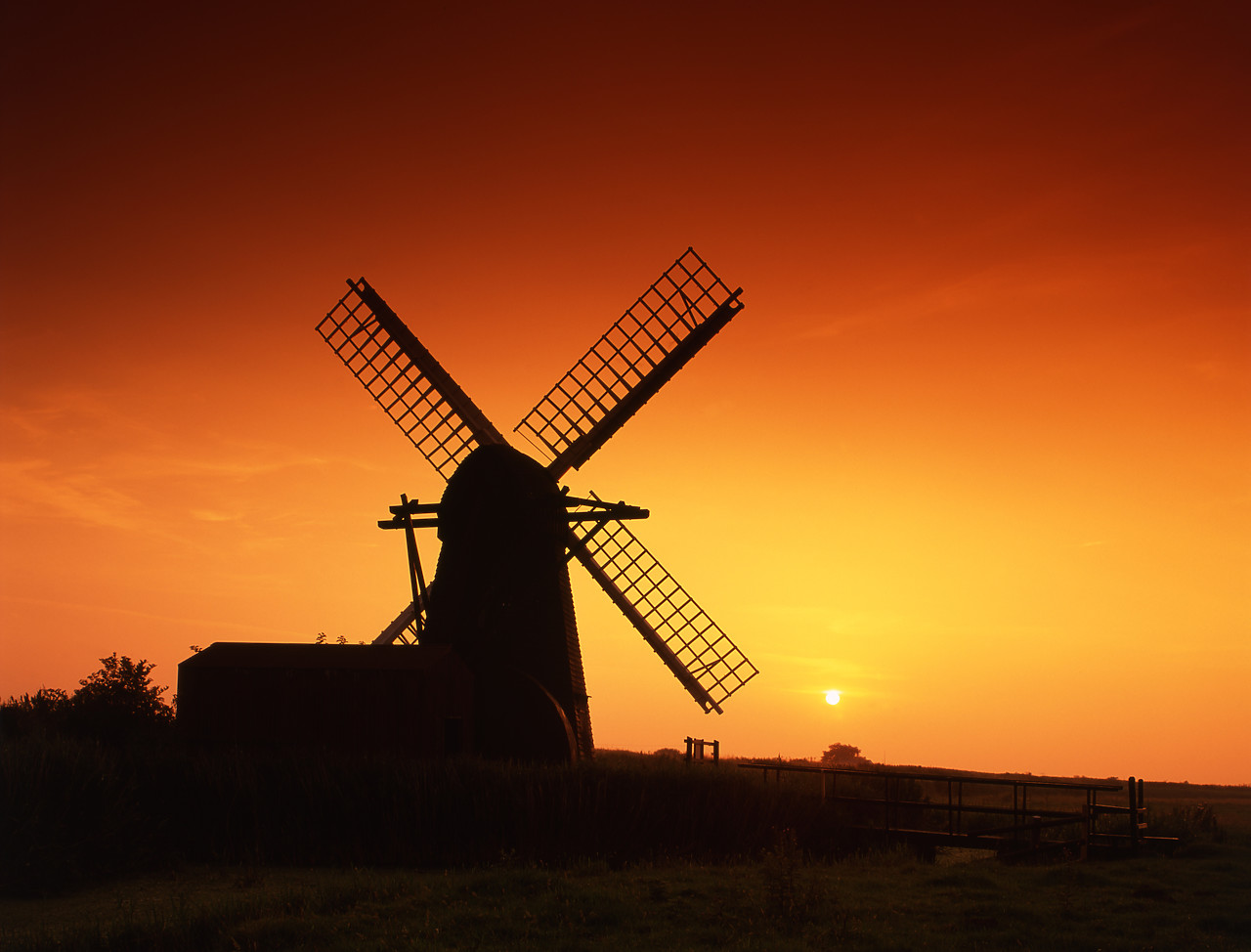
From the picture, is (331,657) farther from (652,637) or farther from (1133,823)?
(1133,823)

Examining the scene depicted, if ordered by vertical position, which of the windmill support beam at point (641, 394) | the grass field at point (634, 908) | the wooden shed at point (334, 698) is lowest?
the grass field at point (634, 908)

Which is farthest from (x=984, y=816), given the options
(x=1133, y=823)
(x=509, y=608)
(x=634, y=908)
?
(x=634, y=908)

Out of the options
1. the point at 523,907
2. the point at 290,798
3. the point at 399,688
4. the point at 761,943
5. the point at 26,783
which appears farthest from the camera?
the point at 399,688

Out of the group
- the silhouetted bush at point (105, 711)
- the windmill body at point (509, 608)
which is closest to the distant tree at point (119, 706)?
the silhouetted bush at point (105, 711)

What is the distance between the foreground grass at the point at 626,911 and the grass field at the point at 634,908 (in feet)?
0.10

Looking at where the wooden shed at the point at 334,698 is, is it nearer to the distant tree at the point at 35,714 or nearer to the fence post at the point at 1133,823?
the distant tree at the point at 35,714

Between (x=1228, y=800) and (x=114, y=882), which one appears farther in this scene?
(x=1228, y=800)

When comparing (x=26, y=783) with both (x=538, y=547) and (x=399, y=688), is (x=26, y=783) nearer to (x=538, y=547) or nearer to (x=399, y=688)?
(x=399, y=688)

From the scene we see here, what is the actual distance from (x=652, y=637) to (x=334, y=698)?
919 cm

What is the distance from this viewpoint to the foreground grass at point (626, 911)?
12.4 m

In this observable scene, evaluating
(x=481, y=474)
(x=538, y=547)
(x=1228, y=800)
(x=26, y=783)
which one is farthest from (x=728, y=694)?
(x=1228, y=800)

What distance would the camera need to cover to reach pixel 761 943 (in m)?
12.4

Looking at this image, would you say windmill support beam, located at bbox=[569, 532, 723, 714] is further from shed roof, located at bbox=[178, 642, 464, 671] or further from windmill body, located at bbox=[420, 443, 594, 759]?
shed roof, located at bbox=[178, 642, 464, 671]

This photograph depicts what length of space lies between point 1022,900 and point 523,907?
A: 758 centimetres
